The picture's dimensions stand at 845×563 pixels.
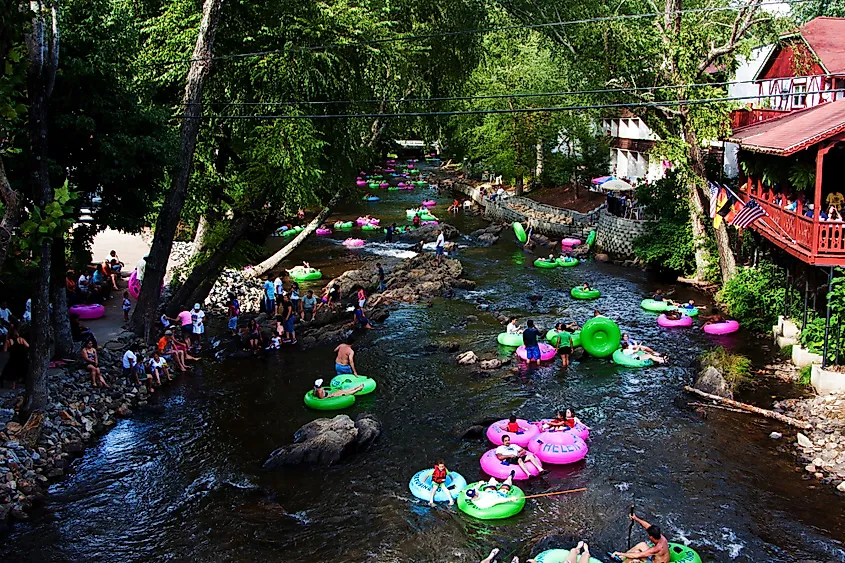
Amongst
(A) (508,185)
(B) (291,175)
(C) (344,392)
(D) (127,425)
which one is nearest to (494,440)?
(C) (344,392)

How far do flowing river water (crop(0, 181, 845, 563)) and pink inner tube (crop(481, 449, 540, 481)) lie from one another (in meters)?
0.33

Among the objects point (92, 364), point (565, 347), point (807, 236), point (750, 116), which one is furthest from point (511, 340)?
point (750, 116)

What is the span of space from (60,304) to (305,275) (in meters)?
16.7

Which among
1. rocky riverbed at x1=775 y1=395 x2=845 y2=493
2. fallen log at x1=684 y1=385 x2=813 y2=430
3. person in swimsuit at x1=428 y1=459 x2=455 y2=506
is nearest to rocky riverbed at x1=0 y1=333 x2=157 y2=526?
person in swimsuit at x1=428 y1=459 x2=455 y2=506

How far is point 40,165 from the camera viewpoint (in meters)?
17.3

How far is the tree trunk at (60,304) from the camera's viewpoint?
21016mm

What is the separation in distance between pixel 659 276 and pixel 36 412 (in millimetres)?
27809

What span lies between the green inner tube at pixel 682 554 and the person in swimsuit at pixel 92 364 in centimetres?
1564

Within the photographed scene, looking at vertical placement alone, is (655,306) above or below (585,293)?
below

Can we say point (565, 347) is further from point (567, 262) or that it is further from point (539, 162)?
point (539, 162)

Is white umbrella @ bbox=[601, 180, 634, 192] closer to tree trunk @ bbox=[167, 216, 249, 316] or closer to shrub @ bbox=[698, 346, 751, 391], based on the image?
shrub @ bbox=[698, 346, 751, 391]

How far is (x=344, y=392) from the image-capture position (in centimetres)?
2198

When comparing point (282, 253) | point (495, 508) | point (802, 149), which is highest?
point (802, 149)

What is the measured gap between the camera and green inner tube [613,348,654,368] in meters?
24.3
